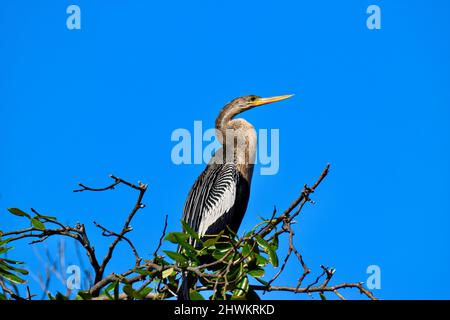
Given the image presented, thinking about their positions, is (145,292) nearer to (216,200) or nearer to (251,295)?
(251,295)

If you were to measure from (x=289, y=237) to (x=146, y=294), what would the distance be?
721 millimetres

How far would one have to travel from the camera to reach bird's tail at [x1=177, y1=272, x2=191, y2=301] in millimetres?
3410

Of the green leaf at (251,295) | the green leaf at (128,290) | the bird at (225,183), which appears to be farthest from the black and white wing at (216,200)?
the green leaf at (128,290)

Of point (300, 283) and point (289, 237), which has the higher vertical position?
point (289, 237)

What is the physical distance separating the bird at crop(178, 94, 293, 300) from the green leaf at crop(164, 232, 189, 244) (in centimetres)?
149

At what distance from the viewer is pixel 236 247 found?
3309 mm

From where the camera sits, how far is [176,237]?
3.45 metres

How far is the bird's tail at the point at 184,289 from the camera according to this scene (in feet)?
11.2

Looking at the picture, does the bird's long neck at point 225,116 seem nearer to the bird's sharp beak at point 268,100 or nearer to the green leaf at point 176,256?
the bird's sharp beak at point 268,100

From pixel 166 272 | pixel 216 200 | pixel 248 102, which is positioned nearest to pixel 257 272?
pixel 166 272

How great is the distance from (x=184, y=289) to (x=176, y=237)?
25 cm

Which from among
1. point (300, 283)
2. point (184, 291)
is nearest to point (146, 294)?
point (184, 291)

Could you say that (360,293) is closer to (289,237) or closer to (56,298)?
(289,237)
